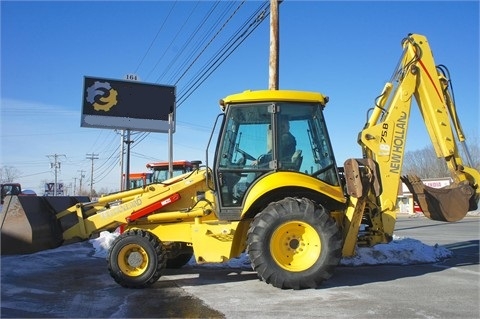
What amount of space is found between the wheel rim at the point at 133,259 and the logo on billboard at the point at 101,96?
34.9 feet

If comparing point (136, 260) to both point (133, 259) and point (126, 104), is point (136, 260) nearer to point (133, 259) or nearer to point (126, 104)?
point (133, 259)

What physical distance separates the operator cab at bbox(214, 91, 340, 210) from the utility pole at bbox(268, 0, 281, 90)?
4.63 metres

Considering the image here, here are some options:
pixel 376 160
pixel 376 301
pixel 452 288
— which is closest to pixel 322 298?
pixel 376 301

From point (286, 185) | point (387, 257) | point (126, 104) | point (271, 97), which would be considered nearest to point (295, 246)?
point (286, 185)

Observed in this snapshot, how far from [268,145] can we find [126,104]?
443 inches

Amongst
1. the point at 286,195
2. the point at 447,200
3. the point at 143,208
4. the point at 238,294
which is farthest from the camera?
the point at 447,200

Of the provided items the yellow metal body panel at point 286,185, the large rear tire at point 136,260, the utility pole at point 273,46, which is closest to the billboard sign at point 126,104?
the utility pole at point 273,46

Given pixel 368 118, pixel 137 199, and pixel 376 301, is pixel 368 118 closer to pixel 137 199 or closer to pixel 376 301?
pixel 376 301

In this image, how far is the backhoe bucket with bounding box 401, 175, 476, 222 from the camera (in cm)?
782

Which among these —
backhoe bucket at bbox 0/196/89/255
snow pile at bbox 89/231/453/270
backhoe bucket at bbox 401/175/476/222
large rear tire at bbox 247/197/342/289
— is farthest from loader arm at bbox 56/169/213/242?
backhoe bucket at bbox 401/175/476/222

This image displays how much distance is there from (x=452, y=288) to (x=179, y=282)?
4111 mm

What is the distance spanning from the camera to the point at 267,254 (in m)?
6.50

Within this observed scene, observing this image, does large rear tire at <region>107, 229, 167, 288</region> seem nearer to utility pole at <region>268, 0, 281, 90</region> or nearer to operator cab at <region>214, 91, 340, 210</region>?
operator cab at <region>214, 91, 340, 210</region>

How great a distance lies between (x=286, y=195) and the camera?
23.0 feet
